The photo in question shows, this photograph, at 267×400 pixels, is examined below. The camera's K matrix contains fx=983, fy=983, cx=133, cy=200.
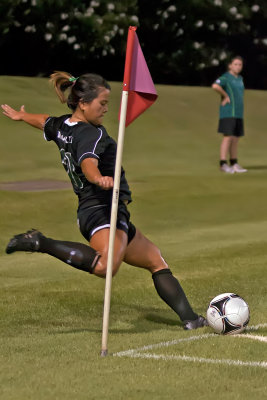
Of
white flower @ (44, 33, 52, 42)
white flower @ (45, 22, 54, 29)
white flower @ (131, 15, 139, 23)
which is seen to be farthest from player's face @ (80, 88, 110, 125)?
white flower @ (131, 15, 139, 23)

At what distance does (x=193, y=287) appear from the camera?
403 inches

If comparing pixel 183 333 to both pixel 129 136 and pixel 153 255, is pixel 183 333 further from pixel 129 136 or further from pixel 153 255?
pixel 129 136

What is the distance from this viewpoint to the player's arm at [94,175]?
6996mm

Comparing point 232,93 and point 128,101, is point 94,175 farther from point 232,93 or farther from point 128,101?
point 232,93

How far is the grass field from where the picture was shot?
6.25 metres

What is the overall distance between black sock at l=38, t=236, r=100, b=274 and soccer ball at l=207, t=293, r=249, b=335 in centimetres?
103

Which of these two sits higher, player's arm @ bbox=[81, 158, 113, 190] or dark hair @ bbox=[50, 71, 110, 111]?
dark hair @ bbox=[50, 71, 110, 111]

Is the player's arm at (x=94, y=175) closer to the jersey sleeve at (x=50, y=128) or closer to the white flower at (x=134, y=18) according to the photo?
the jersey sleeve at (x=50, y=128)

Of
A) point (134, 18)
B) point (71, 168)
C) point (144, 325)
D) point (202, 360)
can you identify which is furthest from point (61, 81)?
point (134, 18)

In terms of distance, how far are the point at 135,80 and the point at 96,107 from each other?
1.99 feet

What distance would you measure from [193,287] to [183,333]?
2.47 meters

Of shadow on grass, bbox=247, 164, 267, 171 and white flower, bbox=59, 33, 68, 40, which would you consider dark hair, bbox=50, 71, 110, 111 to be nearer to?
shadow on grass, bbox=247, 164, 267, 171

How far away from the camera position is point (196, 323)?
313 inches

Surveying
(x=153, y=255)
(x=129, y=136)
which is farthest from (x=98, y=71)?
(x=153, y=255)
